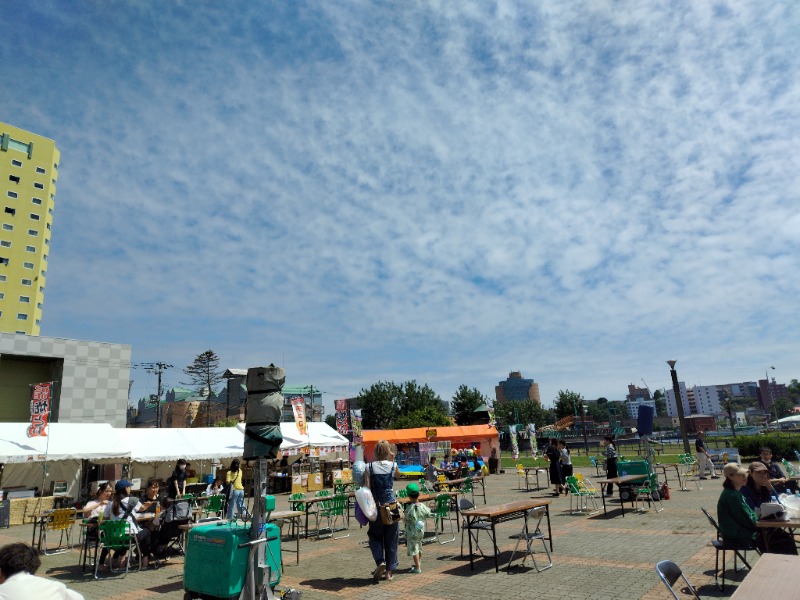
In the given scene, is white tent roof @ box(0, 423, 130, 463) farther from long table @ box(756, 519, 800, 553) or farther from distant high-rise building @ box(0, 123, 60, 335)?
distant high-rise building @ box(0, 123, 60, 335)

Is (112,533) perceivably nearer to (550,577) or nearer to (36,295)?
(550,577)

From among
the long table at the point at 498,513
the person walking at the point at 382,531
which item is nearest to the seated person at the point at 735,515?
the long table at the point at 498,513

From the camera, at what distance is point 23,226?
51781 millimetres

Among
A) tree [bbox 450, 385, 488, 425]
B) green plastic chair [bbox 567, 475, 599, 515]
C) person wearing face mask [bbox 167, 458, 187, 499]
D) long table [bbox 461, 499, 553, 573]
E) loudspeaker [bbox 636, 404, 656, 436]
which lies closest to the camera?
long table [bbox 461, 499, 553, 573]

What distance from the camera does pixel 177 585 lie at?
27.6 ft

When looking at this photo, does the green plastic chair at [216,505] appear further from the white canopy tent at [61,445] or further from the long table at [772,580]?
the long table at [772,580]

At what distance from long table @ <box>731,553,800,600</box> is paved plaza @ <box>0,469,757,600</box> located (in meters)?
2.60

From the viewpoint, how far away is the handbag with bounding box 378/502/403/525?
777 cm

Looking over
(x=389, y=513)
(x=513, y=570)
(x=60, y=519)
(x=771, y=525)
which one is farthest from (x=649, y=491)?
(x=60, y=519)

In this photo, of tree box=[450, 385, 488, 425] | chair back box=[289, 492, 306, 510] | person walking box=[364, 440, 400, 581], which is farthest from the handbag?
tree box=[450, 385, 488, 425]

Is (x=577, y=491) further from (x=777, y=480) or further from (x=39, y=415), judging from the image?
(x=39, y=415)

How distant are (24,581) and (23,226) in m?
60.7

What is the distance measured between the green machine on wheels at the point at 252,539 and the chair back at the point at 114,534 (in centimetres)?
417

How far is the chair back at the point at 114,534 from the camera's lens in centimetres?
929
